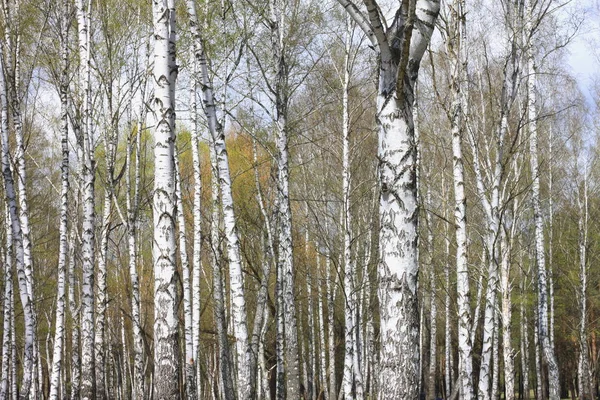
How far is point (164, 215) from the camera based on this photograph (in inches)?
232

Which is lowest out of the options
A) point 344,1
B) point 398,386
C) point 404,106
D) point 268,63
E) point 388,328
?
point 398,386

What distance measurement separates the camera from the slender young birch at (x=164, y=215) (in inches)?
225

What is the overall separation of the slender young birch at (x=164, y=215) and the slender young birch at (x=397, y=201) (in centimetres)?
235

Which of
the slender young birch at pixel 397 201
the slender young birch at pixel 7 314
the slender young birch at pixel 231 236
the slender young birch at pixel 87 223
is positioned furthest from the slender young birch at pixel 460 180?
the slender young birch at pixel 7 314

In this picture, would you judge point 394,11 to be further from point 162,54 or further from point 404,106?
point 162,54

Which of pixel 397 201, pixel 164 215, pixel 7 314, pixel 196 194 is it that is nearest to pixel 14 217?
pixel 196 194

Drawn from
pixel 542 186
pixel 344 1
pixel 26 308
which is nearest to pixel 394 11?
pixel 344 1

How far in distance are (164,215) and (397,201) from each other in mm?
2566

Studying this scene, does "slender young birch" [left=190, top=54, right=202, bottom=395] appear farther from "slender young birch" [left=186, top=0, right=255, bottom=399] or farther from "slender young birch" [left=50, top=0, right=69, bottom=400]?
"slender young birch" [left=50, top=0, right=69, bottom=400]

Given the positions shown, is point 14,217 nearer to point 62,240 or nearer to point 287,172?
point 62,240

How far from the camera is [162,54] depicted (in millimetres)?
6109

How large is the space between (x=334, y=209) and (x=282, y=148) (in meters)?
11.5

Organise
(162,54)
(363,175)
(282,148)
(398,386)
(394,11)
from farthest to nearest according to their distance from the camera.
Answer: (363,175), (282,148), (162,54), (394,11), (398,386)

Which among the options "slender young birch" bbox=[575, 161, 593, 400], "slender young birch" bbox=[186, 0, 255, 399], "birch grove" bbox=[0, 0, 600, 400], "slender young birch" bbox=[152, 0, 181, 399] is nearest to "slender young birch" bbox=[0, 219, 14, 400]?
"birch grove" bbox=[0, 0, 600, 400]
